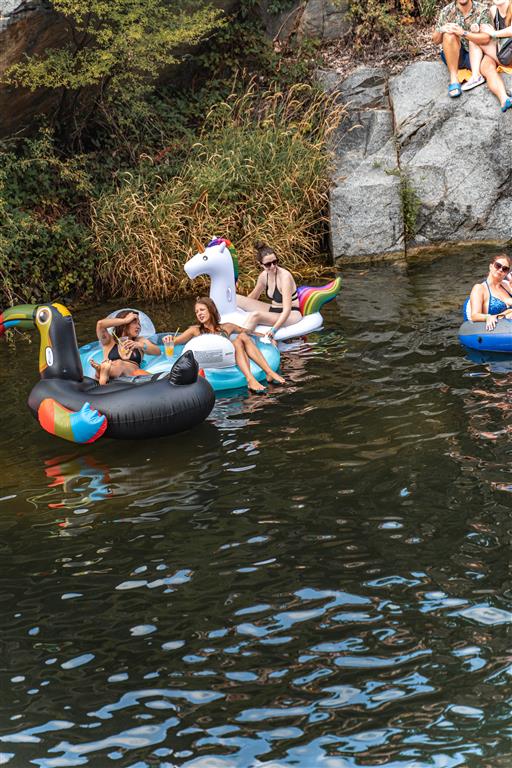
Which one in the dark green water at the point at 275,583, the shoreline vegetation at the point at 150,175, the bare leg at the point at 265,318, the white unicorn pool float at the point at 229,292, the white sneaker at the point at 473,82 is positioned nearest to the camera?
the dark green water at the point at 275,583

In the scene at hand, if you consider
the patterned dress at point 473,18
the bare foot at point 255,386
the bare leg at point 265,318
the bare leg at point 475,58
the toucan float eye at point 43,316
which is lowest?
the bare foot at point 255,386

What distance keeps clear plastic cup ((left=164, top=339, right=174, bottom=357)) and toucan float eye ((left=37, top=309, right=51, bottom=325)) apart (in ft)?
4.41

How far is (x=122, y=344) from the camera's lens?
30.8ft

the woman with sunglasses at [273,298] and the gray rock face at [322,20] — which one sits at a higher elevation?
the gray rock face at [322,20]

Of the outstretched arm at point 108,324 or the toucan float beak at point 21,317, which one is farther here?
the outstretched arm at point 108,324

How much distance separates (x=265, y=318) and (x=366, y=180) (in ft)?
12.9

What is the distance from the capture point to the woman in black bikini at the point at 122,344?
30.5ft

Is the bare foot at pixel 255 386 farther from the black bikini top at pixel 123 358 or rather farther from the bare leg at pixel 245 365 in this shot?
the black bikini top at pixel 123 358

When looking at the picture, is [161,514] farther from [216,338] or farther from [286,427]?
[216,338]

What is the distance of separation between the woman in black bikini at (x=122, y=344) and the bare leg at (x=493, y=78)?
7345 mm

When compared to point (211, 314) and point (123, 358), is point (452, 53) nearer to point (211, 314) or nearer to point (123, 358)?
point (211, 314)

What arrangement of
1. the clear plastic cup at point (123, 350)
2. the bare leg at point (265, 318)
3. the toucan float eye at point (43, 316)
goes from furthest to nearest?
1. the bare leg at point (265, 318)
2. the clear plastic cup at point (123, 350)
3. the toucan float eye at point (43, 316)

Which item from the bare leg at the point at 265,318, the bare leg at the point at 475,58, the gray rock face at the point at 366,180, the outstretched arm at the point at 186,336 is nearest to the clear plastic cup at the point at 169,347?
the outstretched arm at the point at 186,336

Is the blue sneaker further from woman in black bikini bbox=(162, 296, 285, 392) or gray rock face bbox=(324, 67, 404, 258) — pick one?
woman in black bikini bbox=(162, 296, 285, 392)
